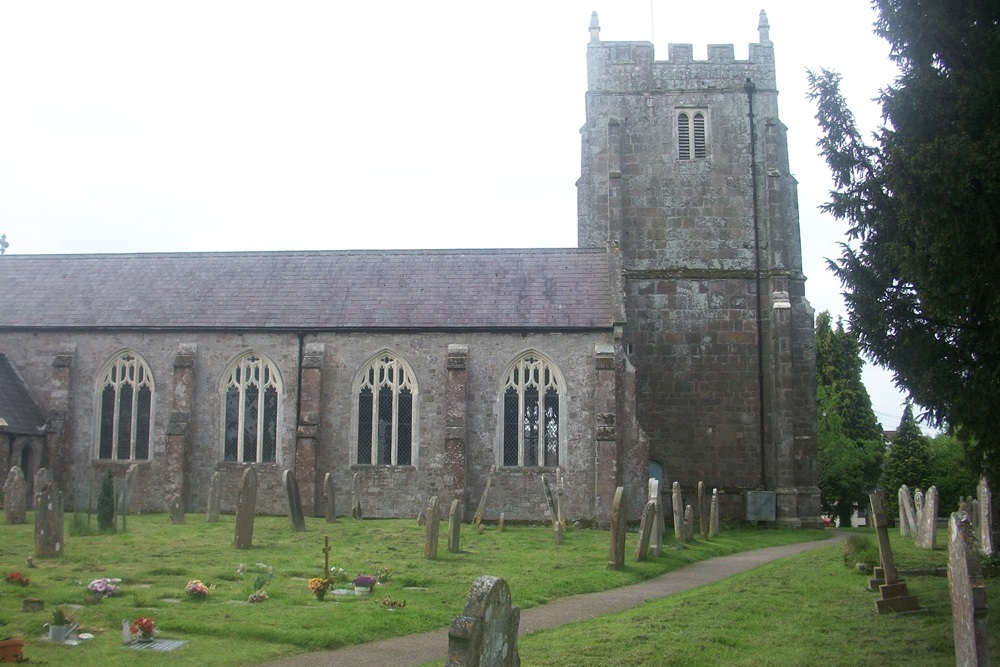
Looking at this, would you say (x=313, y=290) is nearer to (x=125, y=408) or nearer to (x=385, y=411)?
(x=385, y=411)

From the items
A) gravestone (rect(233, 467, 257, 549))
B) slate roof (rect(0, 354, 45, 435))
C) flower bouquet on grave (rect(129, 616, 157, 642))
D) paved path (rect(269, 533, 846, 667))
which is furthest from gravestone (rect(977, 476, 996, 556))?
slate roof (rect(0, 354, 45, 435))

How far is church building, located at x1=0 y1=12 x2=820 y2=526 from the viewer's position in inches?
1045

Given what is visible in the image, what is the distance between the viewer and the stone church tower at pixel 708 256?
29.8m

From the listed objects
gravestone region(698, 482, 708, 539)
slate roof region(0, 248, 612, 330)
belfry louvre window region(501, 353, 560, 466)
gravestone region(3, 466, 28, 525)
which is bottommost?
gravestone region(698, 482, 708, 539)

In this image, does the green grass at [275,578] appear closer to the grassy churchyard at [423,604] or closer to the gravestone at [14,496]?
the grassy churchyard at [423,604]

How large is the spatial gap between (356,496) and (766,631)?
16288 millimetres

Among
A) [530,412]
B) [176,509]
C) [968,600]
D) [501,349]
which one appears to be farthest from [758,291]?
[968,600]

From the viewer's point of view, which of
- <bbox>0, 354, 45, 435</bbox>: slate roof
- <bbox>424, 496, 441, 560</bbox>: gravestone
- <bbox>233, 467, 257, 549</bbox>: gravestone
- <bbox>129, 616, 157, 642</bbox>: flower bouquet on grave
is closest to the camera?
<bbox>129, 616, 157, 642</bbox>: flower bouquet on grave

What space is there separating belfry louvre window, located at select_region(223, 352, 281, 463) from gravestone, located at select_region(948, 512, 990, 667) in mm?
21870

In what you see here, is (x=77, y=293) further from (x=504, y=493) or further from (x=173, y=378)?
(x=504, y=493)

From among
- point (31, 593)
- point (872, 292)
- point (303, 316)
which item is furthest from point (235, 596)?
point (303, 316)

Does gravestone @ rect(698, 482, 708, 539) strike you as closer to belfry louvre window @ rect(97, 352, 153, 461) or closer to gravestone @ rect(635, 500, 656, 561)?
gravestone @ rect(635, 500, 656, 561)

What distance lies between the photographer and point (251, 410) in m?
27.7

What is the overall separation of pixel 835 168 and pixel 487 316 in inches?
599
